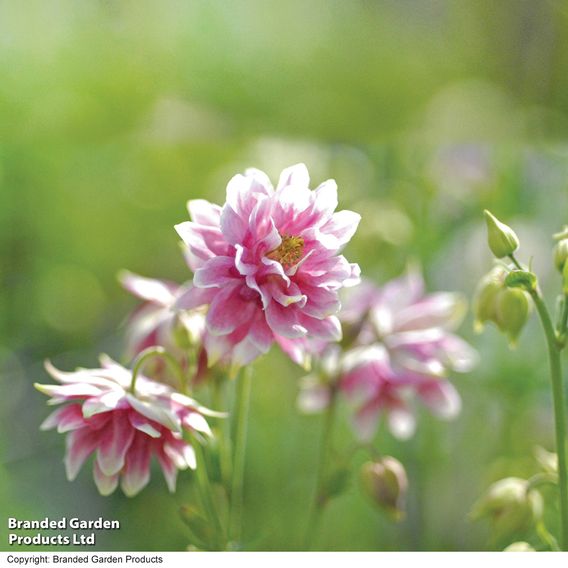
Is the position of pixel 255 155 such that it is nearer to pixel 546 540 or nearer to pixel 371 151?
pixel 371 151

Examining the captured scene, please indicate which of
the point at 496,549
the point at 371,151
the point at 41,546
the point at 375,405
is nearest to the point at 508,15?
the point at 371,151

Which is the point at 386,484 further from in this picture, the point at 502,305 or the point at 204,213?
the point at 204,213

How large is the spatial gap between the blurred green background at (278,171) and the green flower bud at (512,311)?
1.10ft

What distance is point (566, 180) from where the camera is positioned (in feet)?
4.22

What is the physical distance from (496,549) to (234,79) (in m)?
1.07

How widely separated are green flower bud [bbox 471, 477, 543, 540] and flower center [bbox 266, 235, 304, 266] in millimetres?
265

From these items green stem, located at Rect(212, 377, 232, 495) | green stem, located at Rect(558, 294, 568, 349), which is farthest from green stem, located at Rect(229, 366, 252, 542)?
green stem, located at Rect(558, 294, 568, 349)

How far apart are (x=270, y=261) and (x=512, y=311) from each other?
0.21 metres

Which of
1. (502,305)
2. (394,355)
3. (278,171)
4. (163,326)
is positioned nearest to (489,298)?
(502,305)

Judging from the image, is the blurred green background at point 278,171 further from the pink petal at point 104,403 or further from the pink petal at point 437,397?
the pink petal at point 104,403

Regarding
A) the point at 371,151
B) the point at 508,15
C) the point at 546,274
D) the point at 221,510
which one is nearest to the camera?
the point at 221,510

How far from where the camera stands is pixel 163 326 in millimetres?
694

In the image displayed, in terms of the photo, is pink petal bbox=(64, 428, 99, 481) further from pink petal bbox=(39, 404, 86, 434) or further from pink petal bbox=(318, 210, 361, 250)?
pink petal bbox=(318, 210, 361, 250)

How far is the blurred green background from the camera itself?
109 cm
